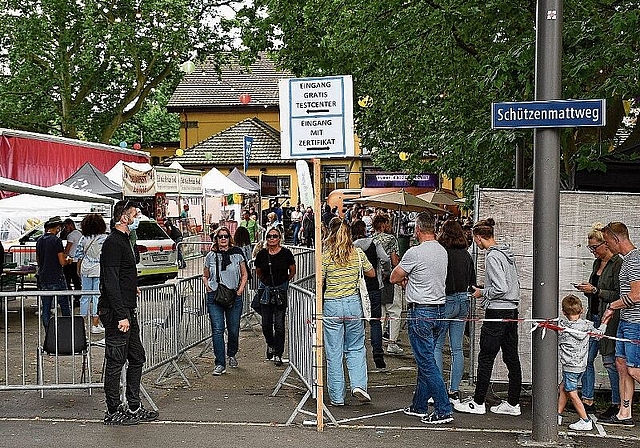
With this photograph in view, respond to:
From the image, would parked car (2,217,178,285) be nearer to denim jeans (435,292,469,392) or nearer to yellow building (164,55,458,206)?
denim jeans (435,292,469,392)

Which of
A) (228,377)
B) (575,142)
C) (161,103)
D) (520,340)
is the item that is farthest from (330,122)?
(161,103)

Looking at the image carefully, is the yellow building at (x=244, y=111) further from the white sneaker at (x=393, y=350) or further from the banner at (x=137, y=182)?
the white sneaker at (x=393, y=350)

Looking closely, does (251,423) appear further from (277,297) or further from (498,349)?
(277,297)

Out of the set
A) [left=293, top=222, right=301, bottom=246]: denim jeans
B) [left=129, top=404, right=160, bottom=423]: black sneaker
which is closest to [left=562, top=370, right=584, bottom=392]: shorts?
[left=129, top=404, right=160, bottom=423]: black sneaker

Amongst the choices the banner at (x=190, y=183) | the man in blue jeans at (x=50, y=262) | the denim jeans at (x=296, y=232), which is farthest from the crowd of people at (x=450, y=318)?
the denim jeans at (x=296, y=232)

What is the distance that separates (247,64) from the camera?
30.4 meters

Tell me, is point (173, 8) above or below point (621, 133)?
above

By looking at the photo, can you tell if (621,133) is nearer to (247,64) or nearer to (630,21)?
(630,21)

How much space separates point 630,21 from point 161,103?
39.5 m

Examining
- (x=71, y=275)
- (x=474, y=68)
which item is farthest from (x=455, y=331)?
(x=71, y=275)

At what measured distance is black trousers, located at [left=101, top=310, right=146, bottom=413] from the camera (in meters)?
9.82

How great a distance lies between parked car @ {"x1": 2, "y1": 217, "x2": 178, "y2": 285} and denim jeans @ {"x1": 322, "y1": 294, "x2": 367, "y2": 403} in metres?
12.8

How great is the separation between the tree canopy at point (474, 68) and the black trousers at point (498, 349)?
2.54 m

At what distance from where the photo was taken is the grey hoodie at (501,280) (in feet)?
33.6
